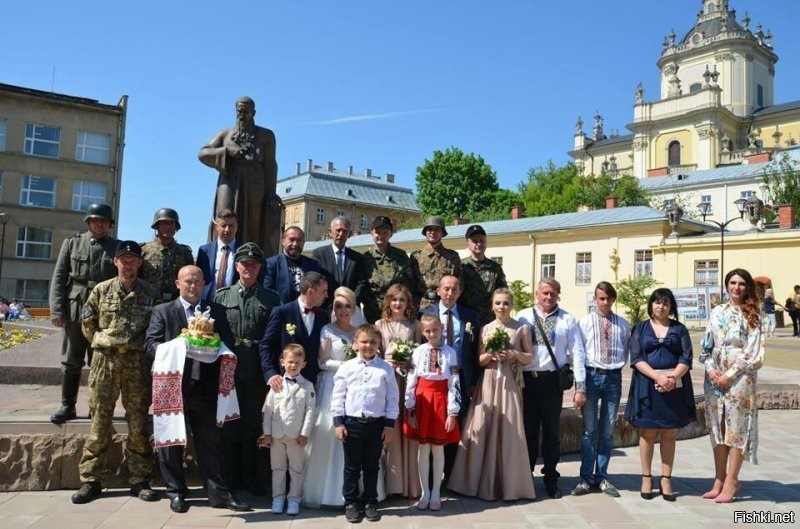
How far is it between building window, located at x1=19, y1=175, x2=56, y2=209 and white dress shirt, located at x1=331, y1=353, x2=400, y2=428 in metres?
37.1

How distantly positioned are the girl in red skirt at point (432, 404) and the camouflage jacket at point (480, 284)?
1.49 metres

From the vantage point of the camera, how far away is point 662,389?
5.52 m

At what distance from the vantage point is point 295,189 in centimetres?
7269

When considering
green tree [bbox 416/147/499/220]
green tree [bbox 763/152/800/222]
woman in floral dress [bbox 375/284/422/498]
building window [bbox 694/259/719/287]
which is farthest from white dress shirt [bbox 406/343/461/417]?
green tree [bbox 416/147/499/220]

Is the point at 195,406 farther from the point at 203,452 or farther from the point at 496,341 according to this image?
the point at 496,341

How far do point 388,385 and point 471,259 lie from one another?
2.24m

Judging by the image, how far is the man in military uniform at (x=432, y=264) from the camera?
651 centimetres

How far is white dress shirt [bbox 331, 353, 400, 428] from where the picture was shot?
A: 4875mm

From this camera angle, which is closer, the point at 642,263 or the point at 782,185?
the point at 642,263

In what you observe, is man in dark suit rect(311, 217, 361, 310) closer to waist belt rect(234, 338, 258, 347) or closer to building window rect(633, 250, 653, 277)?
waist belt rect(234, 338, 258, 347)

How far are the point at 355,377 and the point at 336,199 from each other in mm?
67709

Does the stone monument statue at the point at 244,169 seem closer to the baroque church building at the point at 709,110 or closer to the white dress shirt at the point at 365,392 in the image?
the white dress shirt at the point at 365,392

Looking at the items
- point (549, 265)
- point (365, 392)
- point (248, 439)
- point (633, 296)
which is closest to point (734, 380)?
point (365, 392)

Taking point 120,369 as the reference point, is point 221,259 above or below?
above
